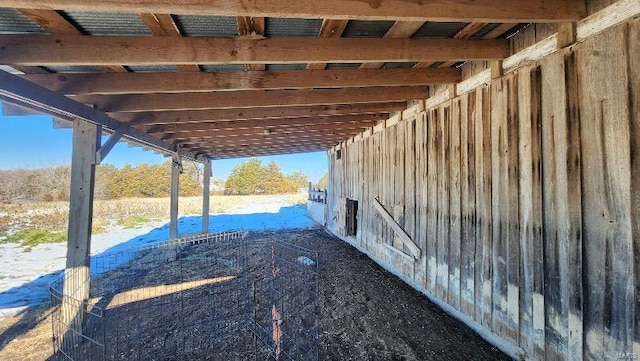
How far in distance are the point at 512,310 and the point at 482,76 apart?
2694 millimetres

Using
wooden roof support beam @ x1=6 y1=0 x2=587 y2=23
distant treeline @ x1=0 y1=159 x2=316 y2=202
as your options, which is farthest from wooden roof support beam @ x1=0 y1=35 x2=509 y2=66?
distant treeline @ x1=0 y1=159 x2=316 y2=202

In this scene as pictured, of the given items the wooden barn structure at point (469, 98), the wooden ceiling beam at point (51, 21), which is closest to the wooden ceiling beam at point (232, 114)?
the wooden barn structure at point (469, 98)

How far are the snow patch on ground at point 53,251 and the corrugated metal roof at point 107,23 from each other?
16.2ft

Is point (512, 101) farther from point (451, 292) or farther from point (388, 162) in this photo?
point (388, 162)

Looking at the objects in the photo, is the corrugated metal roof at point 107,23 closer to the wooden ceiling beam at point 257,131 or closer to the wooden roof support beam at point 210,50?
the wooden roof support beam at point 210,50

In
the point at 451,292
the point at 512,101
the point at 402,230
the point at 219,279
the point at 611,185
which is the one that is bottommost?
the point at 219,279

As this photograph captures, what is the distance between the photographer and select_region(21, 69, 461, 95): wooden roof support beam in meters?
3.07

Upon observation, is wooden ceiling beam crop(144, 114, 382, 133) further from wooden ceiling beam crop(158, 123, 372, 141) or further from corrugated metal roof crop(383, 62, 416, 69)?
corrugated metal roof crop(383, 62, 416, 69)

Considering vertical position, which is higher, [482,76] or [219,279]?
[482,76]

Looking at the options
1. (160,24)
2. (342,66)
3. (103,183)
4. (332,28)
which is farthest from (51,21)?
(103,183)

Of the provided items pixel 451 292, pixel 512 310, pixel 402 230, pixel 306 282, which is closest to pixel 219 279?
pixel 306 282

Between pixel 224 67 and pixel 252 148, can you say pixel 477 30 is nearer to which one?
pixel 224 67

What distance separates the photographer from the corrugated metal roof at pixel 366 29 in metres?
2.36

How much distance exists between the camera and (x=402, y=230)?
507cm
